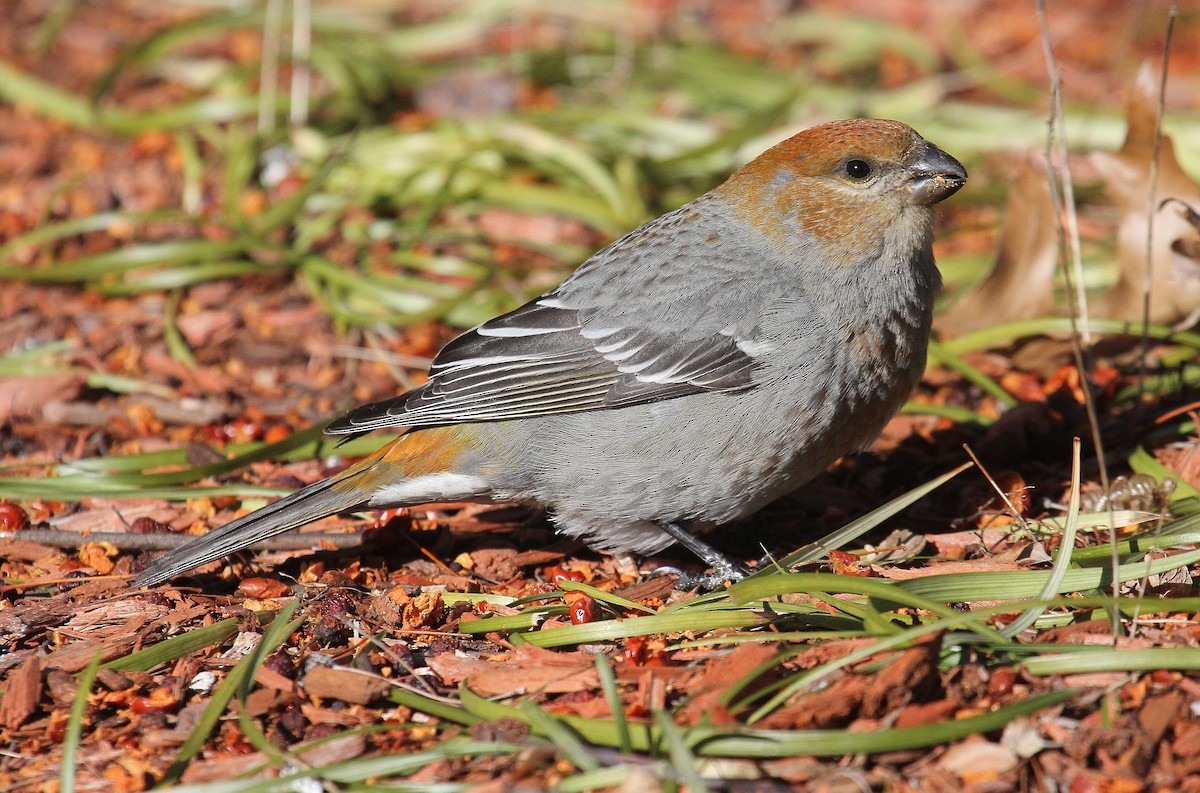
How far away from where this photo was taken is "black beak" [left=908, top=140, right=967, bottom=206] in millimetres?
4320

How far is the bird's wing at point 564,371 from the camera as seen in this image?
4.32 meters

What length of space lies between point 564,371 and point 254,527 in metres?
1.27

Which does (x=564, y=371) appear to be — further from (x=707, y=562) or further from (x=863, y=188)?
(x=863, y=188)

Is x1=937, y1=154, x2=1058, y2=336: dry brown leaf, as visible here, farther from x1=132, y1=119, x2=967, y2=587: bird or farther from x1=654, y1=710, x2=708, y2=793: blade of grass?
x1=654, y1=710, x2=708, y2=793: blade of grass

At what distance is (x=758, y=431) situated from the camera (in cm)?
421

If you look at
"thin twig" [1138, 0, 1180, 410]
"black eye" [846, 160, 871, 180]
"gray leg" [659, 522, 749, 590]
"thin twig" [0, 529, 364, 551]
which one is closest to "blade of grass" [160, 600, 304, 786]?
"thin twig" [0, 529, 364, 551]

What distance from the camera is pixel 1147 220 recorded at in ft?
17.1

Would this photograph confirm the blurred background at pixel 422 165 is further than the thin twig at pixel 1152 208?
Yes

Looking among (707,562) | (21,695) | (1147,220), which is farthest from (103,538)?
(1147,220)

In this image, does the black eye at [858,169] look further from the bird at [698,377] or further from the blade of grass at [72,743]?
the blade of grass at [72,743]

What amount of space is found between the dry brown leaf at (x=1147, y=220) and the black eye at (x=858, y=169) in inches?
56.9

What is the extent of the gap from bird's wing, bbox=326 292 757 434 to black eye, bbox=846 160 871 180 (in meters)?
0.75

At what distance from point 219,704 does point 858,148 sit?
9.55ft

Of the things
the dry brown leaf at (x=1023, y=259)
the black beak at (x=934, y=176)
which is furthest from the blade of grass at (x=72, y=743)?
the dry brown leaf at (x=1023, y=259)
